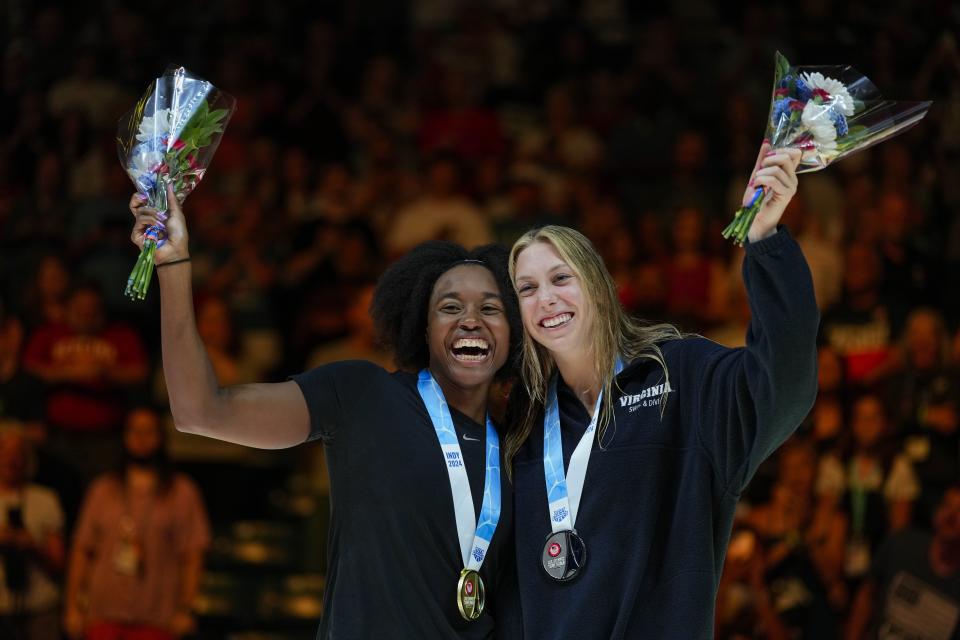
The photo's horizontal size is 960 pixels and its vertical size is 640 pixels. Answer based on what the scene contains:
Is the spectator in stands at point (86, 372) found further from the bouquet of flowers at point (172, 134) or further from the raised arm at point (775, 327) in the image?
the raised arm at point (775, 327)

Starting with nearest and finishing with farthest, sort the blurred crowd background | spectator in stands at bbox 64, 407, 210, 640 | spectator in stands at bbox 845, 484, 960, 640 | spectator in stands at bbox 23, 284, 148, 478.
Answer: spectator in stands at bbox 845, 484, 960, 640 → spectator in stands at bbox 64, 407, 210, 640 → the blurred crowd background → spectator in stands at bbox 23, 284, 148, 478

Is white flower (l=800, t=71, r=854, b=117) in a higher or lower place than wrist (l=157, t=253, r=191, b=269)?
higher

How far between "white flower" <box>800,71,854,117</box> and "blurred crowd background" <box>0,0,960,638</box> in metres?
4.15

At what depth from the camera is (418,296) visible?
4461mm

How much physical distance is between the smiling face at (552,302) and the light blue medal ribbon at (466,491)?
360 mm

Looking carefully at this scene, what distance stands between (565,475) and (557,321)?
43cm

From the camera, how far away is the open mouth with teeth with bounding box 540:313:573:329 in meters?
3.90

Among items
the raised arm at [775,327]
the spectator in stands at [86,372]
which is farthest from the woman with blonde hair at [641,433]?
the spectator in stands at [86,372]

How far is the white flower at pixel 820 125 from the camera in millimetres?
3461

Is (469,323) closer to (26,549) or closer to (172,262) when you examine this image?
(172,262)

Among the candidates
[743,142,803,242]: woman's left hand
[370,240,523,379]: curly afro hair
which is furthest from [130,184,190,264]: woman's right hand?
[743,142,803,242]: woman's left hand

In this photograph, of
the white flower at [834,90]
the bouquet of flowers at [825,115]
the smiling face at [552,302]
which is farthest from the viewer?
the smiling face at [552,302]

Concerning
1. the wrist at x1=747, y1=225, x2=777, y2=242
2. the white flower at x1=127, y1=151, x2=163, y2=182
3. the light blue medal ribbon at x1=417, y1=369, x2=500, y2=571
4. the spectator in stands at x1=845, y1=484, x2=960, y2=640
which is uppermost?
the white flower at x1=127, y1=151, x2=163, y2=182

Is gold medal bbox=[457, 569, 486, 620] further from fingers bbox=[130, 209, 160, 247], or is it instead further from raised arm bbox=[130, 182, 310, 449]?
fingers bbox=[130, 209, 160, 247]
